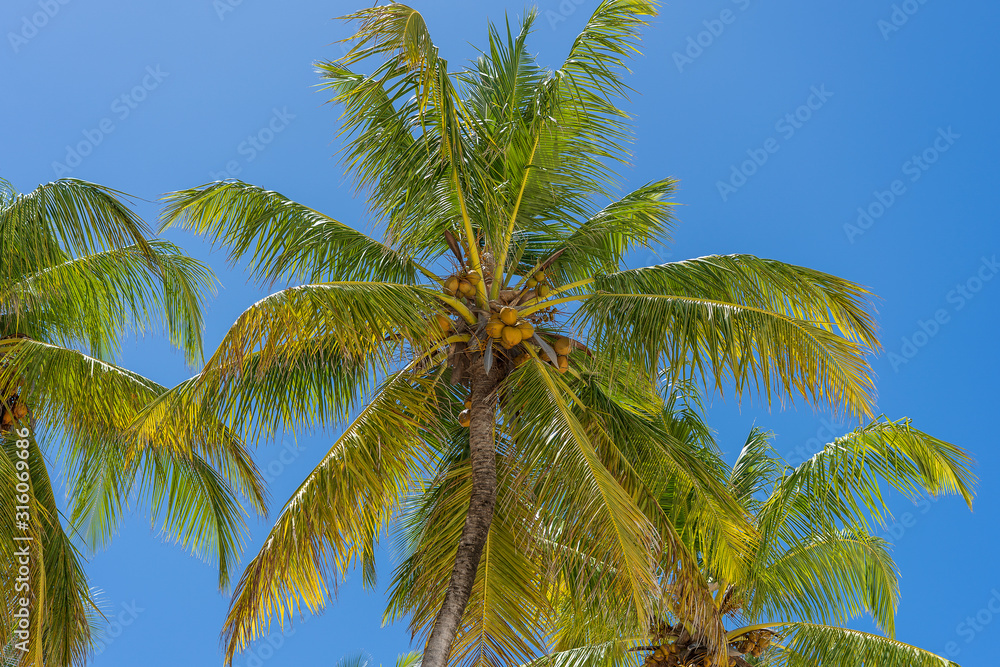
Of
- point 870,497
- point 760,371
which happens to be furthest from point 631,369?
point 870,497

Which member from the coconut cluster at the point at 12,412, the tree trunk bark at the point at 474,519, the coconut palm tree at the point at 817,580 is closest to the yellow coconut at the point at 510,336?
the tree trunk bark at the point at 474,519

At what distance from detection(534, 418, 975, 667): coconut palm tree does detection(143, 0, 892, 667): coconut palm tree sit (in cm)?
Answer: 92

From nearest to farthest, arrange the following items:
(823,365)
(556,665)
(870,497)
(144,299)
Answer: (823,365) < (870,497) < (556,665) < (144,299)

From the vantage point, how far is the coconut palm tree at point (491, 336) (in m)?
6.61

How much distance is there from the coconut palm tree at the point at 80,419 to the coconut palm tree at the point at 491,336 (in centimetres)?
102

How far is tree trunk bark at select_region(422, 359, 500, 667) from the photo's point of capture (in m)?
6.61

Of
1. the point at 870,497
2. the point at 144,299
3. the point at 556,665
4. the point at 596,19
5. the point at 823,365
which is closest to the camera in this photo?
the point at 823,365

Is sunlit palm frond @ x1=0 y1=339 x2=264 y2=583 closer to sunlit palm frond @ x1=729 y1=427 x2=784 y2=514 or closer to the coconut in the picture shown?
the coconut

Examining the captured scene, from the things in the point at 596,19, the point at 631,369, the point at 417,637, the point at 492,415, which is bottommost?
the point at 417,637

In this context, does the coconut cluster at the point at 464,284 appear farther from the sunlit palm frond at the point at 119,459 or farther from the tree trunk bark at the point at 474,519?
the sunlit palm frond at the point at 119,459

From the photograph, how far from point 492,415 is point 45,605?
13.8 ft

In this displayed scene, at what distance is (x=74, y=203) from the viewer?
7.97 m

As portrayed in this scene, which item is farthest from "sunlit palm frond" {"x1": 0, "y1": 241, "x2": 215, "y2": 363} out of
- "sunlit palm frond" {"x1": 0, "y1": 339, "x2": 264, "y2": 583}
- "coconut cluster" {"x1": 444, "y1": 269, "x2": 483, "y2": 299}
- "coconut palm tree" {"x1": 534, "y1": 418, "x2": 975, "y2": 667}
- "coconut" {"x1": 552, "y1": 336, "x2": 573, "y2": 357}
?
"coconut palm tree" {"x1": 534, "y1": 418, "x2": 975, "y2": 667}

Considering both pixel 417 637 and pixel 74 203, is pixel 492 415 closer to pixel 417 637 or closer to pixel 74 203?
pixel 417 637
